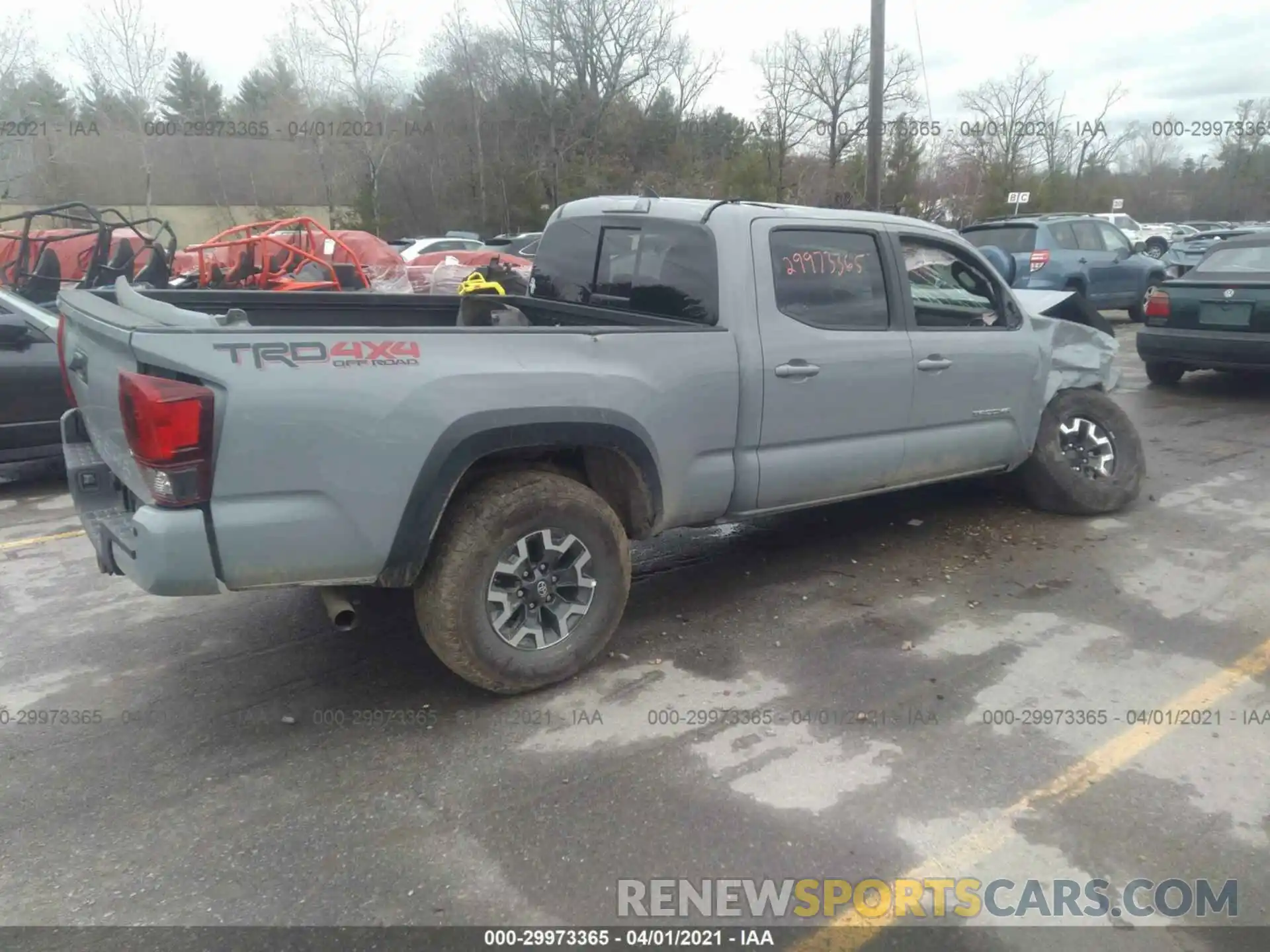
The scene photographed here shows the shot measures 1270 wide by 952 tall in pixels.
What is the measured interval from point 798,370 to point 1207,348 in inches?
278

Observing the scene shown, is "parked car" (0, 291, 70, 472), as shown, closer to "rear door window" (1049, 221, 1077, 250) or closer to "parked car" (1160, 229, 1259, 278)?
"rear door window" (1049, 221, 1077, 250)

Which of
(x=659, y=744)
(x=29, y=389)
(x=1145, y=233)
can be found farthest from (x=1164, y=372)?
(x=1145, y=233)

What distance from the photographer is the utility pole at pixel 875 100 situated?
46.9 ft

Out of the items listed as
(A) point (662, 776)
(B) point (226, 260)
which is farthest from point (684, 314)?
(B) point (226, 260)

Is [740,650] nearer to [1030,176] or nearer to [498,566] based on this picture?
[498,566]

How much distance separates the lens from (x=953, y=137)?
39.5m

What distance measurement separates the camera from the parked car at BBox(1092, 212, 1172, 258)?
59.7 feet

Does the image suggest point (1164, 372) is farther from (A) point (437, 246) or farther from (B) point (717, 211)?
(A) point (437, 246)

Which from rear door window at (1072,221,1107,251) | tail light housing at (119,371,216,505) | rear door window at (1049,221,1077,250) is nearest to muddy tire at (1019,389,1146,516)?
tail light housing at (119,371,216,505)

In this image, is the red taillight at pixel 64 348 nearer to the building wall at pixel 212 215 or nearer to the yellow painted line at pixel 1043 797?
the yellow painted line at pixel 1043 797

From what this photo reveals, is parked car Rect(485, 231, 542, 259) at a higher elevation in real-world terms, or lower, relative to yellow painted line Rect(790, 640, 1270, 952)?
higher

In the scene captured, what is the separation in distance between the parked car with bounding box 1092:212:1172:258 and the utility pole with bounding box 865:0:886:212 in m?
3.59

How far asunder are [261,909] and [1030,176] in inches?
1559

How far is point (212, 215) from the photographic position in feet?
135
